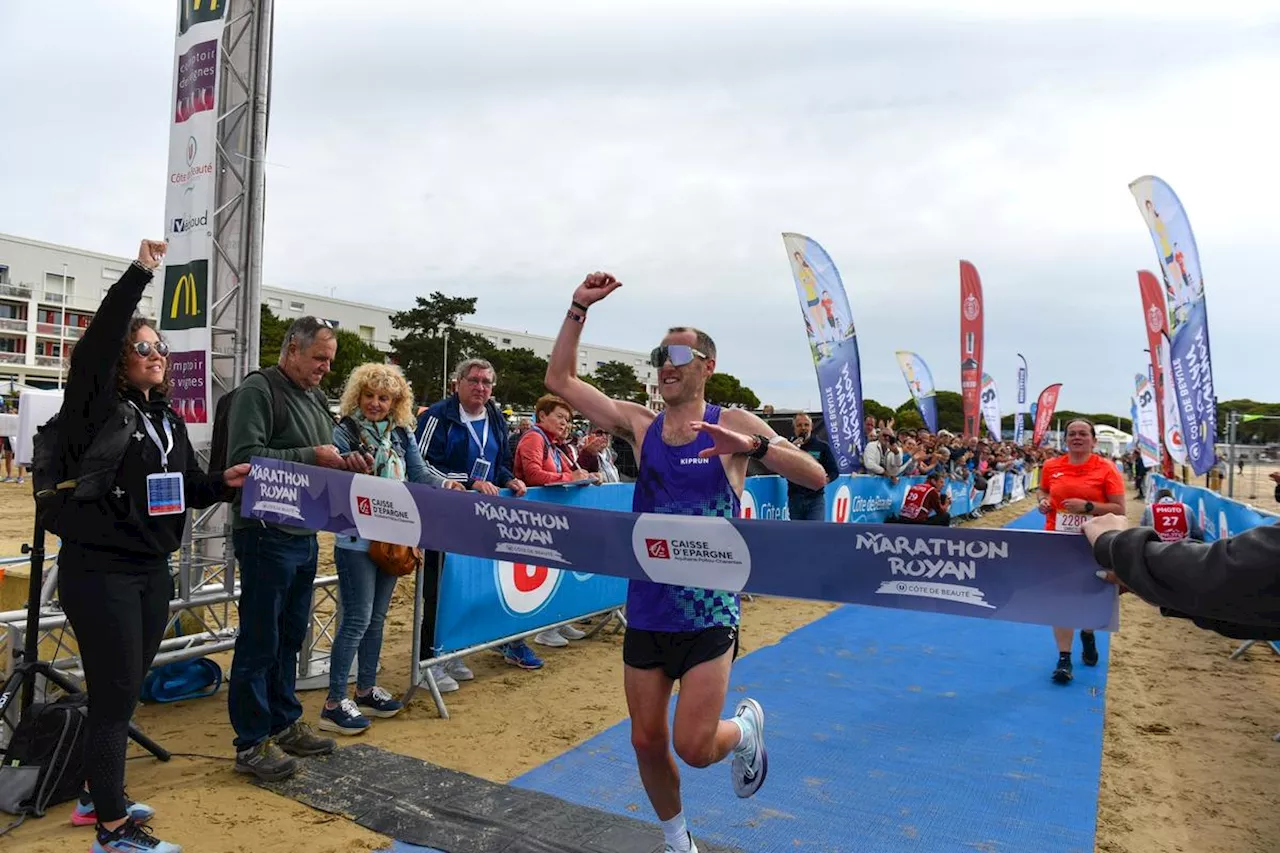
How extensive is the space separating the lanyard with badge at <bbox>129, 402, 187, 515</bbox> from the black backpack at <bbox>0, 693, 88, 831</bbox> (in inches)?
40.8

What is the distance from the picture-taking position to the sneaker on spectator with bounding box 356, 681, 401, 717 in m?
4.59

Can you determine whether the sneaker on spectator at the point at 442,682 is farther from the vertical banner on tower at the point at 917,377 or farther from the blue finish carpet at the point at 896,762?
the vertical banner on tower at the point at 917,377

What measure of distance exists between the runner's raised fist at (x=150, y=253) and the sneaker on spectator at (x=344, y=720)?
2635 mm

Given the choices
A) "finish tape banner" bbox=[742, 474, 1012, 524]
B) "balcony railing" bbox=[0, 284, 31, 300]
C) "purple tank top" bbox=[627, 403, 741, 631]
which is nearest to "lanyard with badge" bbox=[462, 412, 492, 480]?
"purple tank top" bbox=[627, 403, 741, 631]

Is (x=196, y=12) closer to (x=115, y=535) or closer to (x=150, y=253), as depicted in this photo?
(x=150, y=253)

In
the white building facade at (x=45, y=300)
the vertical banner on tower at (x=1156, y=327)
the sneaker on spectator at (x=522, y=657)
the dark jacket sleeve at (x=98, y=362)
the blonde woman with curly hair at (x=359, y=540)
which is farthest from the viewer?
the white building facade at (x=45, y=300)

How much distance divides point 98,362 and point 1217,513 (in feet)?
33.3

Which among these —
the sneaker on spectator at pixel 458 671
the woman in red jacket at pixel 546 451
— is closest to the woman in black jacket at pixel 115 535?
the sneaker on spectator at pixel 458 671

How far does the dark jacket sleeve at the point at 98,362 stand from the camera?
2645mm

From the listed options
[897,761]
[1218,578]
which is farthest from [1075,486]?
[1218,578]

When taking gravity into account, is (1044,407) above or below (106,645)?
above

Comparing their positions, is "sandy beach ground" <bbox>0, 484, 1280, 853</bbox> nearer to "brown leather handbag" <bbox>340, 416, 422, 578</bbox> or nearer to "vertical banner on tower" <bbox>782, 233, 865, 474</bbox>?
"brown leather handbag" <bbox>340, 416, 422, 578</bbox>

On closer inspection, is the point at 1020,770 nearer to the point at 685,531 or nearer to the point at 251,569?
the point at 685,531

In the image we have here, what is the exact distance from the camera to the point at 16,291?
63125mm
